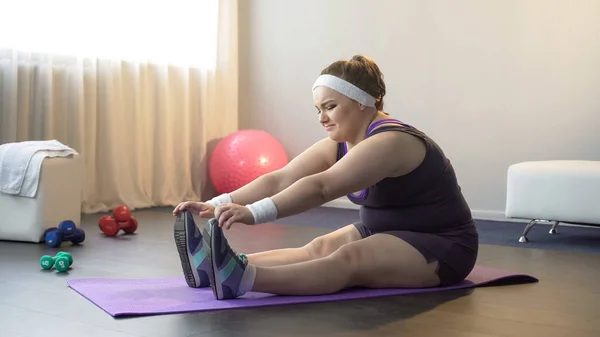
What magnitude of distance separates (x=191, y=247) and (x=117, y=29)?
2767 mm

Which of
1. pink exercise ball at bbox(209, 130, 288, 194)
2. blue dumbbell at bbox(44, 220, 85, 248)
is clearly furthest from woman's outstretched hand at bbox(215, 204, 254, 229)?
pink exercise ball at bbox(209, 130, 288, 194)

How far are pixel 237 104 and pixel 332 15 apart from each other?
3.18ft

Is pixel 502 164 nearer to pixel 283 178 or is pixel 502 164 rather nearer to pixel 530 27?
pixel 530 27

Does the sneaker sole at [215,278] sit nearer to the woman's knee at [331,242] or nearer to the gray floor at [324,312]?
the gray floor at [324,312]

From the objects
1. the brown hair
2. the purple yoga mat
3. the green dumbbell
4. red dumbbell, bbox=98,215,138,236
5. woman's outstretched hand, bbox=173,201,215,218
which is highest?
the brown hair

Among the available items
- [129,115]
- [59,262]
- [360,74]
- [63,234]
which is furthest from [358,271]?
[129,115]

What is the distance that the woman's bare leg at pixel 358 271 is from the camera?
2.04m

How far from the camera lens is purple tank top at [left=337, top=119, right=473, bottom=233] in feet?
7.11

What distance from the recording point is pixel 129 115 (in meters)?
4.64

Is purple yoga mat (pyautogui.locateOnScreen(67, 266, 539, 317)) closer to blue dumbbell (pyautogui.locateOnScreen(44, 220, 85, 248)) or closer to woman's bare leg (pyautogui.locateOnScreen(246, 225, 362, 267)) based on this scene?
woman's bare leg (pyautogui.locateOnScreen(246, 225, 362, 267))

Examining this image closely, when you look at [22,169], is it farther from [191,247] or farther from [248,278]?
[248,278]

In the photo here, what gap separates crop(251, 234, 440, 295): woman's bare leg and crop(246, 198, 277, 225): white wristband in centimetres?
19

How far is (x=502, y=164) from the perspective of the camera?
14.4ft

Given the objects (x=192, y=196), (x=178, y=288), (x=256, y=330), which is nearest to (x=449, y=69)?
(x=192, y=196)
